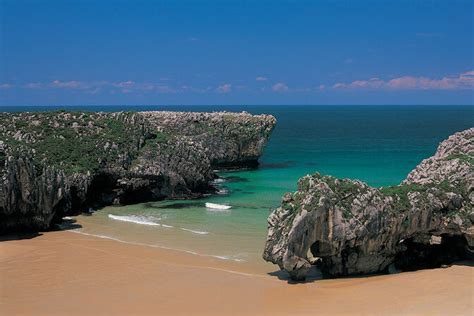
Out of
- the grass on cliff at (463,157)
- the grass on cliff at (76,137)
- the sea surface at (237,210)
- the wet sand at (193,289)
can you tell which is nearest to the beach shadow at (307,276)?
the wet sand at (193,289)

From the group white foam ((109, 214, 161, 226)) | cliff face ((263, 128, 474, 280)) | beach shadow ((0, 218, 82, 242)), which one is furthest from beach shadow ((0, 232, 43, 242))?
cliff face ((263, 128, 474, 280))

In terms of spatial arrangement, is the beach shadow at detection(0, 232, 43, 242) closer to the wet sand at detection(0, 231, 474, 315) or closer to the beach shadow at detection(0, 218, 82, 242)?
the beach shadow at detection(0, 218, 82, 242)

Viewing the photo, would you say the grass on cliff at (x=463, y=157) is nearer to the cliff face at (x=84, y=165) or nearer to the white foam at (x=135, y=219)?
the white foam at (x=135, y=219)

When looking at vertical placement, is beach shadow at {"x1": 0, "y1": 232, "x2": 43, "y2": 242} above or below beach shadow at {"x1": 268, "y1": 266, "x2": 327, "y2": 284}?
below

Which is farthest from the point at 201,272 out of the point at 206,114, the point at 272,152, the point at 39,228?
the point at 272,152

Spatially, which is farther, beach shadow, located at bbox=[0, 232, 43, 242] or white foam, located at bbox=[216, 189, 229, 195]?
white foam, located at bbox=[216, 189, 229, 195]

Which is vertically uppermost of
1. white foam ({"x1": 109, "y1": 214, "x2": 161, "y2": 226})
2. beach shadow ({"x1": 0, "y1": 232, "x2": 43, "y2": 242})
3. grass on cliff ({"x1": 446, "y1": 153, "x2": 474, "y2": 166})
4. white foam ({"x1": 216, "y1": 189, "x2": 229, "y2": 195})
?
grass on cliff ({"x1": 446, "y1": 153, "x2": 474, "y2": 166})
